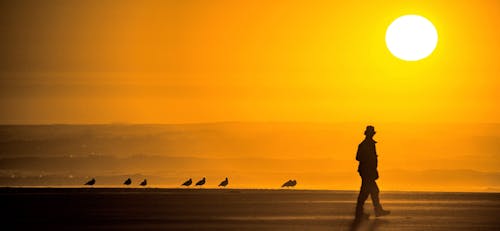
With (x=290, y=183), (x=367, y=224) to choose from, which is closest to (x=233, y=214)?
(x=367, y=224)

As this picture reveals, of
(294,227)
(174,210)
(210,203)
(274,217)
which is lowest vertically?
(294,227)

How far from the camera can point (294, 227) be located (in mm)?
28203

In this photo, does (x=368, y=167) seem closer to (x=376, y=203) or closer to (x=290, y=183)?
(x=376, y=203)

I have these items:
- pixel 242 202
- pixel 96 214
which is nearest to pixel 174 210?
pixel 96 214

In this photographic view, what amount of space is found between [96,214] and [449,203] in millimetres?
12299

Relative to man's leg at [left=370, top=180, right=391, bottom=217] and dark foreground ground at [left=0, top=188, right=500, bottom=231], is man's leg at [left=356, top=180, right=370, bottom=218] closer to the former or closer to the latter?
man's leg at [left=370, top=180, right=391, bottom=217]

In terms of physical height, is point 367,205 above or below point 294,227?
above

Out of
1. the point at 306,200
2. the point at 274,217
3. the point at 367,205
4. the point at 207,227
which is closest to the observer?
the point at 207,227

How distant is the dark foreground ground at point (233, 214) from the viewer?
1121 inches

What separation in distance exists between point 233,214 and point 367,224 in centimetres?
489

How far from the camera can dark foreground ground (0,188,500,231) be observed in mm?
28469

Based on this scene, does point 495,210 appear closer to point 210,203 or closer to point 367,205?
point 367,205

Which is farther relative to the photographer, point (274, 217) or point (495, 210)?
point (495, 210)

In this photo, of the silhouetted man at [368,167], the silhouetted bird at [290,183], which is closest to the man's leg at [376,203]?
the silhouetted man at [368,167]
